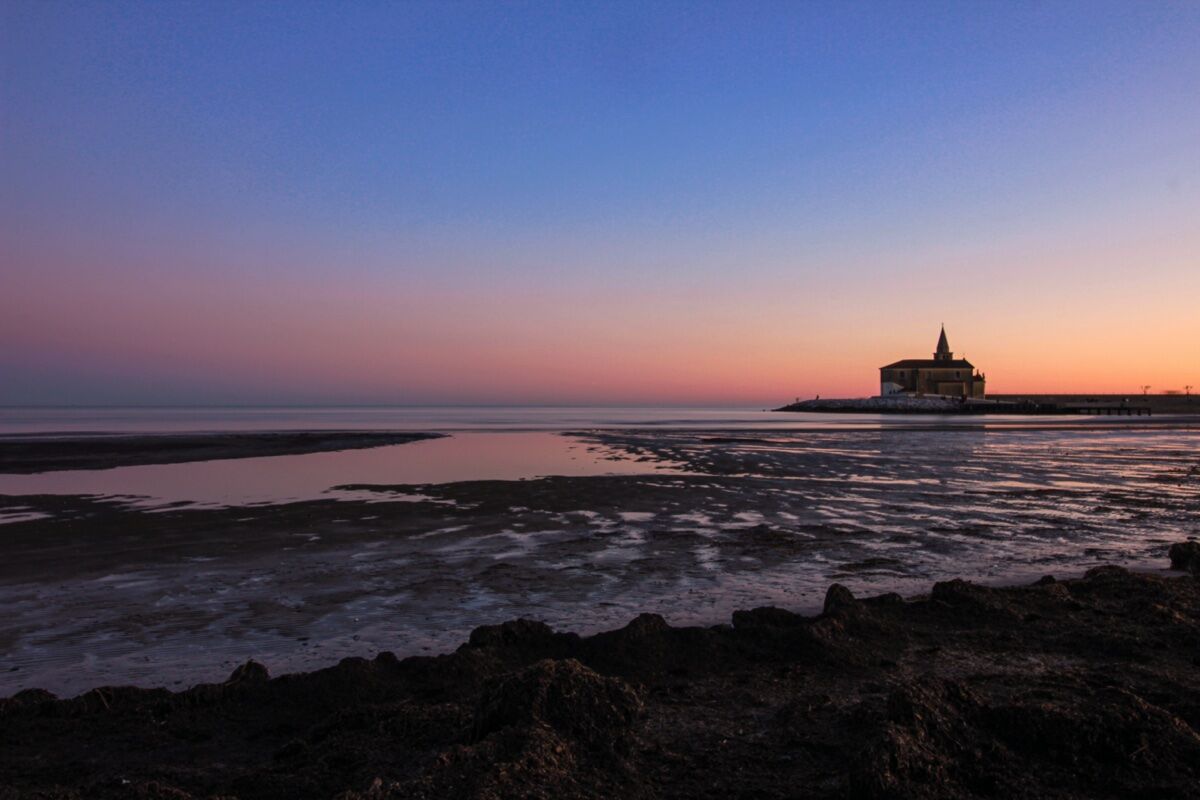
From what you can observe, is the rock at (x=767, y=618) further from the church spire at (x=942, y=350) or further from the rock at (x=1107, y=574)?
the church spire at (x=942, y=350)

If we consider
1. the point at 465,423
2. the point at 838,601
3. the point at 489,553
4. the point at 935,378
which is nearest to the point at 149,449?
the point at 489,553

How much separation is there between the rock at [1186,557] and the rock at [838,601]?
223 inches

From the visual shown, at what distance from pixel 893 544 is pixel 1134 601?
4.43m

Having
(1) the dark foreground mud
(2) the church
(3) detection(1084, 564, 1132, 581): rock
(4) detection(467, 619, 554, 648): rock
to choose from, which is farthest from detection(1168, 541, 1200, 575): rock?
(2) the church

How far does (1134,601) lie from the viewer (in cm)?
743

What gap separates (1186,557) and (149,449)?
38522mm

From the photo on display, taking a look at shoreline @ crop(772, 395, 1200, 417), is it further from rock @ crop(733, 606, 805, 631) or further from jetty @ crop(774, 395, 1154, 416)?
rock @ crop(733, 606, 805, 631)

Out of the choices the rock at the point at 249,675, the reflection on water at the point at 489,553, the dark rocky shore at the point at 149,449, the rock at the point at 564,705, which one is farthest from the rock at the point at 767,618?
the dark rocky shore at the point at 149,449

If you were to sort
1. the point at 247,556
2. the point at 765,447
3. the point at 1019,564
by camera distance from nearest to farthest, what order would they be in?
the point at 1019,564 < the point at 247,556 < the point at 765,447

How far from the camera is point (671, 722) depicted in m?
4.81

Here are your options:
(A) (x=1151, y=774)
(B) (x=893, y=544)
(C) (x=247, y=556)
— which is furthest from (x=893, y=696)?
(C) (x=247, y=556)

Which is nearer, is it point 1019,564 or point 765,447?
point 1019,564

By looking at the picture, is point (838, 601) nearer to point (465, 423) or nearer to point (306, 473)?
point (306, 473)

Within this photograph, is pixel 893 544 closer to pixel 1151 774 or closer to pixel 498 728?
pixel 1151 774
